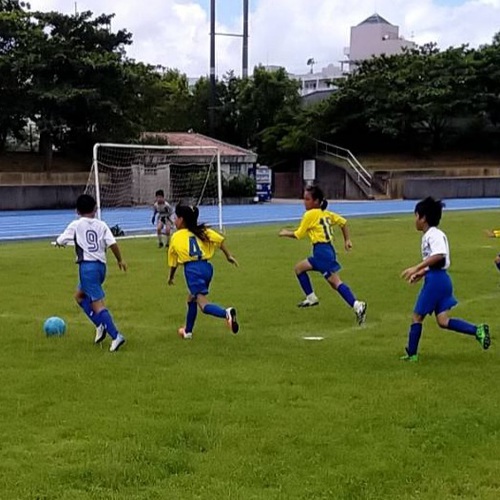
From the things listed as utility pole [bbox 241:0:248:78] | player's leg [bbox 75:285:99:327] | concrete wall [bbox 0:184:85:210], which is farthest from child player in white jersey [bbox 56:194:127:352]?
utility pole [bbox 241:0:248:78]

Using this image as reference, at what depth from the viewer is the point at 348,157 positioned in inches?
2170

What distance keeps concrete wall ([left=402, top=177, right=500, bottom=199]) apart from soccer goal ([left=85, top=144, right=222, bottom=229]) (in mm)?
12326

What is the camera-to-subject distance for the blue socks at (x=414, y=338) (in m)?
8.55

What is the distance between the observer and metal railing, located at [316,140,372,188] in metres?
52.8

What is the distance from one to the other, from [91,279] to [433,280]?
11.2 ft

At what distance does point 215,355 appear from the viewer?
8.96 metres

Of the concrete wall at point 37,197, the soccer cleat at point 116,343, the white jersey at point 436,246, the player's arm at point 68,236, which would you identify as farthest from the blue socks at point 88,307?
the concrete wall at point 37,197

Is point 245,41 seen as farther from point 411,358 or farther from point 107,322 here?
point 411,358

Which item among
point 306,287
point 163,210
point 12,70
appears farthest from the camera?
point 12,70

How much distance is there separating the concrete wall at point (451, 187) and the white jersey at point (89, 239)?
139 feet

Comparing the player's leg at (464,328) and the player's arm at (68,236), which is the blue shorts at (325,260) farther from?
the player's arm at (68,236)

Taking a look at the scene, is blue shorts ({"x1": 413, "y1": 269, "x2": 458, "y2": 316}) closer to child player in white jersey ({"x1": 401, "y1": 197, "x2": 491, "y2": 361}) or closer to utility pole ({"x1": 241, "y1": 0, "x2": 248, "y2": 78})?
child player in white jersey ({"x1": 401, "y1": 197, "x2": 491, "y2": 361})

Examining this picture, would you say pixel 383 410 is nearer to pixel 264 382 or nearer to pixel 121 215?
pixel 264 382

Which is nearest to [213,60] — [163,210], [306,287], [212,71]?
[212,71]
